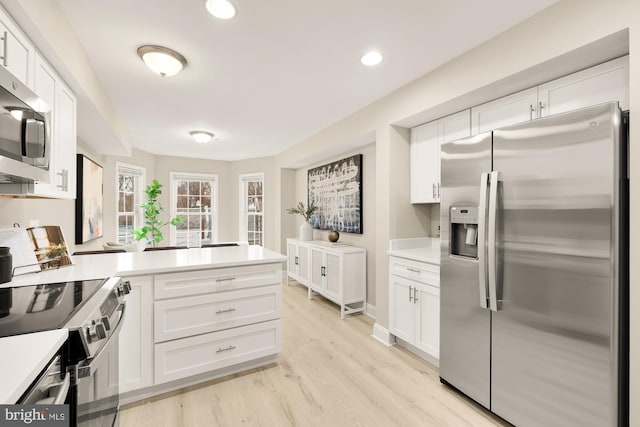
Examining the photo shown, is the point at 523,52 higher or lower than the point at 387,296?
higher

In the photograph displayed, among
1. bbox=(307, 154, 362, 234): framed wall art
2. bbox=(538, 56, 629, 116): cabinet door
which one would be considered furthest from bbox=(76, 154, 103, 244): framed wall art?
bbox=(538, 56, 629, 116): cabinet door

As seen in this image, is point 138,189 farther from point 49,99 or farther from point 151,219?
point 49,99

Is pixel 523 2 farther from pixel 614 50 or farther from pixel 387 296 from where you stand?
pixel 387 296

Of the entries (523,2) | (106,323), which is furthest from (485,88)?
(106,323)

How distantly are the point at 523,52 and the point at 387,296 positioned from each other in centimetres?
226

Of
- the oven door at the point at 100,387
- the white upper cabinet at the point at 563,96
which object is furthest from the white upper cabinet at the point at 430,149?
the oven door at the point at 100,387

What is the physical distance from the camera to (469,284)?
1963 mm

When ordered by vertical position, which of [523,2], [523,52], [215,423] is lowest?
[215,423]

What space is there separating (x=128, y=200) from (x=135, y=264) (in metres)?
3.91

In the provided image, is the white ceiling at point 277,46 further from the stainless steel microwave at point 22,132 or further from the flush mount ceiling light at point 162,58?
the stainless steel microwave at point 22,132

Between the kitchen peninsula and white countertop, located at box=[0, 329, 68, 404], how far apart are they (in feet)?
2.96

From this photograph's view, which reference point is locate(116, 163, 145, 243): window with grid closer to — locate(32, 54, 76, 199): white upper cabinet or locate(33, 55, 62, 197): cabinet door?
locate(32, 54, 76, 199): white upper cabinet

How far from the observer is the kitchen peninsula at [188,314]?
1955 mm

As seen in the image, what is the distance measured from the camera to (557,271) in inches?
60.2
